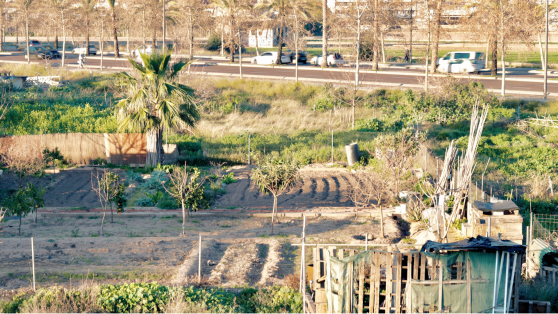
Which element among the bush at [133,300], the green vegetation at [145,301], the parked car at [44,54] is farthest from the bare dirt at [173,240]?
the parked car at [44,54]

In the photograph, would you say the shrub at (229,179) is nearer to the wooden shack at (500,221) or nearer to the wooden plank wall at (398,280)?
the wooden shack at (500,221)

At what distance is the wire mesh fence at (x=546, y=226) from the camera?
15770 mm

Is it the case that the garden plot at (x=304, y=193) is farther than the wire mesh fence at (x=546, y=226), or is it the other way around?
the garden plot at (x=304, y=193)

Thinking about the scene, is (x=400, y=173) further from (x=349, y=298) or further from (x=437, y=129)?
(x=437, y=129)

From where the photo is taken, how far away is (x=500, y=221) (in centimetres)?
1436

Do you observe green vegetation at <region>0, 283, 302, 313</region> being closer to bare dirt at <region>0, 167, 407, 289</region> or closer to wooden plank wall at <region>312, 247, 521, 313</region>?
bare dirt at <region>0, 167, 407, 289</region>

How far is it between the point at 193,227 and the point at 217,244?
2.52 metres

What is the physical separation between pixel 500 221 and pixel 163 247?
30.8 ft

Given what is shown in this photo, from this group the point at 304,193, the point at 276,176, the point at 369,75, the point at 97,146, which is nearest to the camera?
the point at 276,176

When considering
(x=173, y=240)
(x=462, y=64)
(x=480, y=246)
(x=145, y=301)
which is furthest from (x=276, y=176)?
(x=462, y=64)

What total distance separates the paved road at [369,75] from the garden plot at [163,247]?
61.1 ft

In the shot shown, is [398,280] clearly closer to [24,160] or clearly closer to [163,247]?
[163,247]

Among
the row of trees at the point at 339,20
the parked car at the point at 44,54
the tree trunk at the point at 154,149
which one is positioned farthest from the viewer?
the parked car at the point at 44,54

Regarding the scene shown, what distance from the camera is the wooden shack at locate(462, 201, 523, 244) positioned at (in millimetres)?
14344
